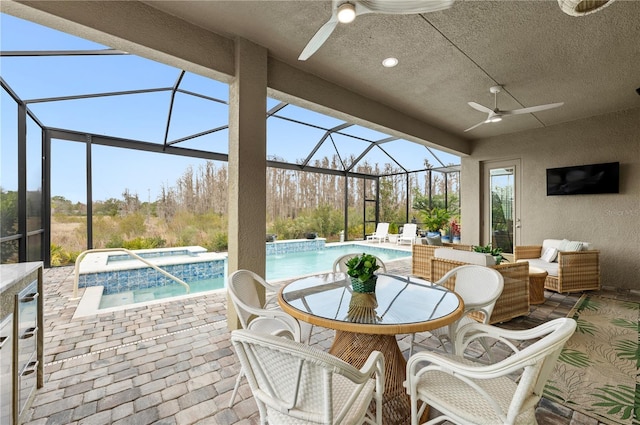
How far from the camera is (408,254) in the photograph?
29.7 ft

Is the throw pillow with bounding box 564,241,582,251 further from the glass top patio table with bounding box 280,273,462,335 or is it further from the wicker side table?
the glass top patio table with bounding box 280,273,462,335

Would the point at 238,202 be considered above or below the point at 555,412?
above

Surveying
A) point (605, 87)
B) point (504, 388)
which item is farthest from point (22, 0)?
point (605, 87)

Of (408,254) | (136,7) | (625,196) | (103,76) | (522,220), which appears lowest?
(408,254)

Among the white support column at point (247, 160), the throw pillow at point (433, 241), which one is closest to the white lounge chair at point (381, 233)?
the throw pillow at point (433, 241)

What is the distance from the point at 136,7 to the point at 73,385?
3.01 meters

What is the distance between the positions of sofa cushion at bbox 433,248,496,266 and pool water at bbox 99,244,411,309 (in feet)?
10.4

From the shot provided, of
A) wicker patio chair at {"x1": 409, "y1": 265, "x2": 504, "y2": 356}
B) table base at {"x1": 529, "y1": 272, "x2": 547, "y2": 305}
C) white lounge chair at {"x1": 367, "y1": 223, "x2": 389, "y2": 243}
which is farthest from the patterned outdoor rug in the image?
white lounge chair at {"x1": 367, "y1": 223, "x2": 389, "y2": 243}

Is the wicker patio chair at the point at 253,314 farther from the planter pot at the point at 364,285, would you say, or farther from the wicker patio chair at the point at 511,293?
the wicker patio chair at the point at 511,293

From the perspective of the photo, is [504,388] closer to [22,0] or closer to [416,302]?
[416,302]

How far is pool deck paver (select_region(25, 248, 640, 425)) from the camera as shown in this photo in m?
1.71

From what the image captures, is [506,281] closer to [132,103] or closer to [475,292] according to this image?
[475,292]

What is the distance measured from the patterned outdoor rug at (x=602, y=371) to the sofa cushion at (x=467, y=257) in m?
1.01

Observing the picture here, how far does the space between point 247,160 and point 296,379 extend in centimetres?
230
